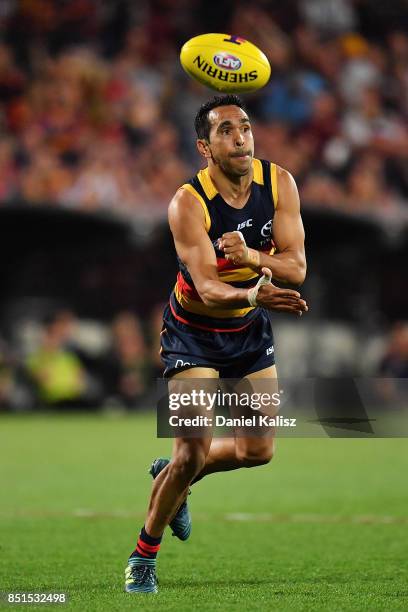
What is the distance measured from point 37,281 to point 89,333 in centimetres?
124

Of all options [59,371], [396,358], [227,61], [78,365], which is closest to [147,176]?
[78,365]

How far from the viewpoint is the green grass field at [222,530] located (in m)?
5.38

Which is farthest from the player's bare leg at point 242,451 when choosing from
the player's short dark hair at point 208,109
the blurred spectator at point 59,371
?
the blurred spectator at point 59,371

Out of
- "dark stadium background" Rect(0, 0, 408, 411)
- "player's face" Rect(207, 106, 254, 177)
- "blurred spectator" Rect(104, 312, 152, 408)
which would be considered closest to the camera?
"player's face" Rect(207, 106, 254, 177)

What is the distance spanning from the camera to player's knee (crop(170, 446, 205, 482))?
554 cm

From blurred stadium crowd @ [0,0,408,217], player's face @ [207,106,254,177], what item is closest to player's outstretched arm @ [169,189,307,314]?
player's face @ [207,106,254,177]

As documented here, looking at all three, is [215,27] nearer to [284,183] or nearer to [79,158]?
[79,158]

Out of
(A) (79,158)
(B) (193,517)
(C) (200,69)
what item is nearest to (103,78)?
(A) (79,158)

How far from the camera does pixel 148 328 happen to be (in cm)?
1902

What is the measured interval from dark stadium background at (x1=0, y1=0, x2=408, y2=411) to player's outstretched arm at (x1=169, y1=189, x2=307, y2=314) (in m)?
11.5

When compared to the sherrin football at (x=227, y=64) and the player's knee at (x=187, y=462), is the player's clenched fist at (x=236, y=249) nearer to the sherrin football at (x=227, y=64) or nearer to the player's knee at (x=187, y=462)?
the player's knee at (x=187, y=462)

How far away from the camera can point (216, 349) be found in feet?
19.4

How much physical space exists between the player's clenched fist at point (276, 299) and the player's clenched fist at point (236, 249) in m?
0.17
